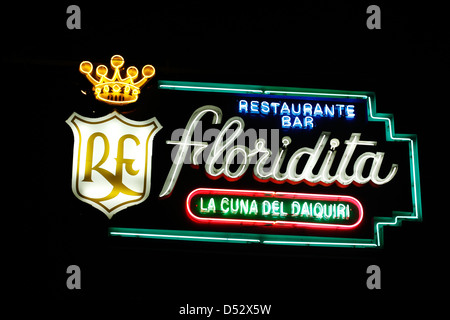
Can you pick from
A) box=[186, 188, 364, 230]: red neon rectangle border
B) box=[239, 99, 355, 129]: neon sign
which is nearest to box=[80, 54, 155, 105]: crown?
box=[239, 99, 355, 129]: neon sign

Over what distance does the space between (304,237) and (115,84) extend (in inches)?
141

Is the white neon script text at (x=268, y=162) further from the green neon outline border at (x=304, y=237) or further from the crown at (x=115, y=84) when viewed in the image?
the crown at (x=115, y=84)

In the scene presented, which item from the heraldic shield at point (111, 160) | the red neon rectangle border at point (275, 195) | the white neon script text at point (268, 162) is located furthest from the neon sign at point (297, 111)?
the heraldic shield at point (111, 160)

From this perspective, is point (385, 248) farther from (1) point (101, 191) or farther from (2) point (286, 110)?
(1) point (101, 191)

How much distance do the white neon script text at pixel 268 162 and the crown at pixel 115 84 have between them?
3.09ft

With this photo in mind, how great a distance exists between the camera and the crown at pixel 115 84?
10117 mm

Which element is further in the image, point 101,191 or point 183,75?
point 183,75

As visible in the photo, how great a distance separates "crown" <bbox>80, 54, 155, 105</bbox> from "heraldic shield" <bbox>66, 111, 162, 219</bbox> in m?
0.30

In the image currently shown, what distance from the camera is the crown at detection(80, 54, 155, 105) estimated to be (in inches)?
398
